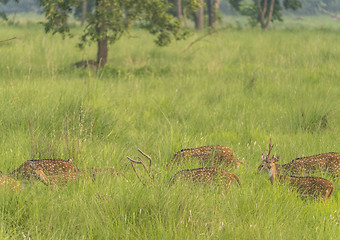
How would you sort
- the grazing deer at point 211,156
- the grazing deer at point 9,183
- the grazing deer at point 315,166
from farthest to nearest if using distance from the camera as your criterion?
1. the grazing deer at point 211,156
2. the grazing deer at point 315,166
3. the grazing deer at point 9,183

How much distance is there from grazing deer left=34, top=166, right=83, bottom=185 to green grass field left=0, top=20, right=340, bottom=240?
71 mm

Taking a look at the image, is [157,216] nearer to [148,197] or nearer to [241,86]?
[148,197]

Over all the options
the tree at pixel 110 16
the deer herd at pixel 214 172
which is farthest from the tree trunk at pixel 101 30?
the deer herd at pixel 214 172

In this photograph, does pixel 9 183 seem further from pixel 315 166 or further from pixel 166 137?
pixel 315 166

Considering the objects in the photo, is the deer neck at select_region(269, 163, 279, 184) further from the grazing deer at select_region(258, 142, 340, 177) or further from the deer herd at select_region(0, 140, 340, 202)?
the grazing deer at select_region(258, 142, 340, 177)

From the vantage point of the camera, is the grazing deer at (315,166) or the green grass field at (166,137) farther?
the grazing deer at (315,166)

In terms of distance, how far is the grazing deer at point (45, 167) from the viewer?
14.2ft

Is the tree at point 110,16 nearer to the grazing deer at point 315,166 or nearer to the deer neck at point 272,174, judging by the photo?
the grazing deer at point 315,166

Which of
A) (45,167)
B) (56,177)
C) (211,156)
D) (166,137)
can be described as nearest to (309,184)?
(211,156)

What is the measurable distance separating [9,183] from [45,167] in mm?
579

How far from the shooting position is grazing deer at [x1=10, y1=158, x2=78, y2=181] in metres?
4.33

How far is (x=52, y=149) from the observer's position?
513 centimetres

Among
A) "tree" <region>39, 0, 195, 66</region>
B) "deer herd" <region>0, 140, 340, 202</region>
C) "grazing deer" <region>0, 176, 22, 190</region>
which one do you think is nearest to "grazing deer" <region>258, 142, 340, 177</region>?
"deer herd" <region>0, 140, 340, 202</region>

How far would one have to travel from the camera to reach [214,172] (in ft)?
13.5
